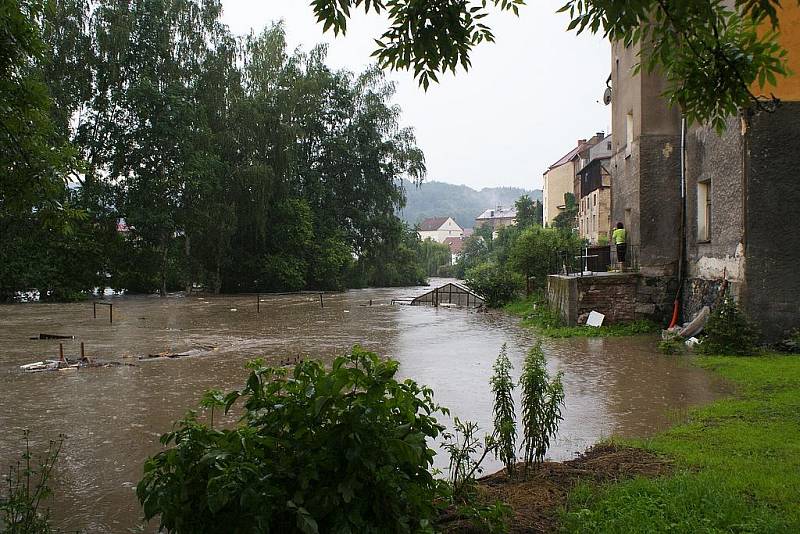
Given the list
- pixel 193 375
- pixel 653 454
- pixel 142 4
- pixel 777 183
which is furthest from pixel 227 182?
pixel 653 454

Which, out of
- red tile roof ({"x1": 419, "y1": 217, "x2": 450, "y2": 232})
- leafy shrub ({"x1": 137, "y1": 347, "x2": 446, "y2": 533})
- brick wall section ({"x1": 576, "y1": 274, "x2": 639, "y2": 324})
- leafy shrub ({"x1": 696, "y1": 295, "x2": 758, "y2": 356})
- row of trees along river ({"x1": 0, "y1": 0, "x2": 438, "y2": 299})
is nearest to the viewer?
leafy shrub ({"x1": 137, "y1": 347, "x2": 446, "y2": 533})

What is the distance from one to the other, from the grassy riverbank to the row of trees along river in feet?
72.4

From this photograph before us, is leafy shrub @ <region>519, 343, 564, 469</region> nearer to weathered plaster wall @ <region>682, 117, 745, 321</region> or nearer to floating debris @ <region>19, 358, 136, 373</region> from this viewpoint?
weathered plaster wall @ <region>682, 117, 745, 321</region>

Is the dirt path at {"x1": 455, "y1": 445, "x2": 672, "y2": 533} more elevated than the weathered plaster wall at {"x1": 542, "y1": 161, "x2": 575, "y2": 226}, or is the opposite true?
the weathered plaster wall at {"x1": 542, "y1": 161, "x2": 575, "y2": 226}

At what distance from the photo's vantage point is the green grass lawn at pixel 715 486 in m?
4.38

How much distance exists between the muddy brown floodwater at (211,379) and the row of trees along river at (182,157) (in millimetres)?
12326

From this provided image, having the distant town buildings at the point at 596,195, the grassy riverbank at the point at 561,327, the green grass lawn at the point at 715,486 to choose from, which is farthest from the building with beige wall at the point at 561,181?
the green grass lawn at the point at 715,486

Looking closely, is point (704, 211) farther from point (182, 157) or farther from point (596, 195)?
point (596, 195)

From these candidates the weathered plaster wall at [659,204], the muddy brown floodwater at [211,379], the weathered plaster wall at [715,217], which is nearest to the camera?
the muddy brown floodwater at [211,379]

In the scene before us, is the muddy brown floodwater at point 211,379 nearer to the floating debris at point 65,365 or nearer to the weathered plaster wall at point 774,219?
the floating debris at point 65,365

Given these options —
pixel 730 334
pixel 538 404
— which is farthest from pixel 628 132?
pixel 538 404

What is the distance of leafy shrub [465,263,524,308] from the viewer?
32.3 metres

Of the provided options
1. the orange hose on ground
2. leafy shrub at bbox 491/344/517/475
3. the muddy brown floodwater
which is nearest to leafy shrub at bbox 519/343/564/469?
leafy shrub at bbox 491/344/517/475

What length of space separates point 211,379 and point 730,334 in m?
10.7
